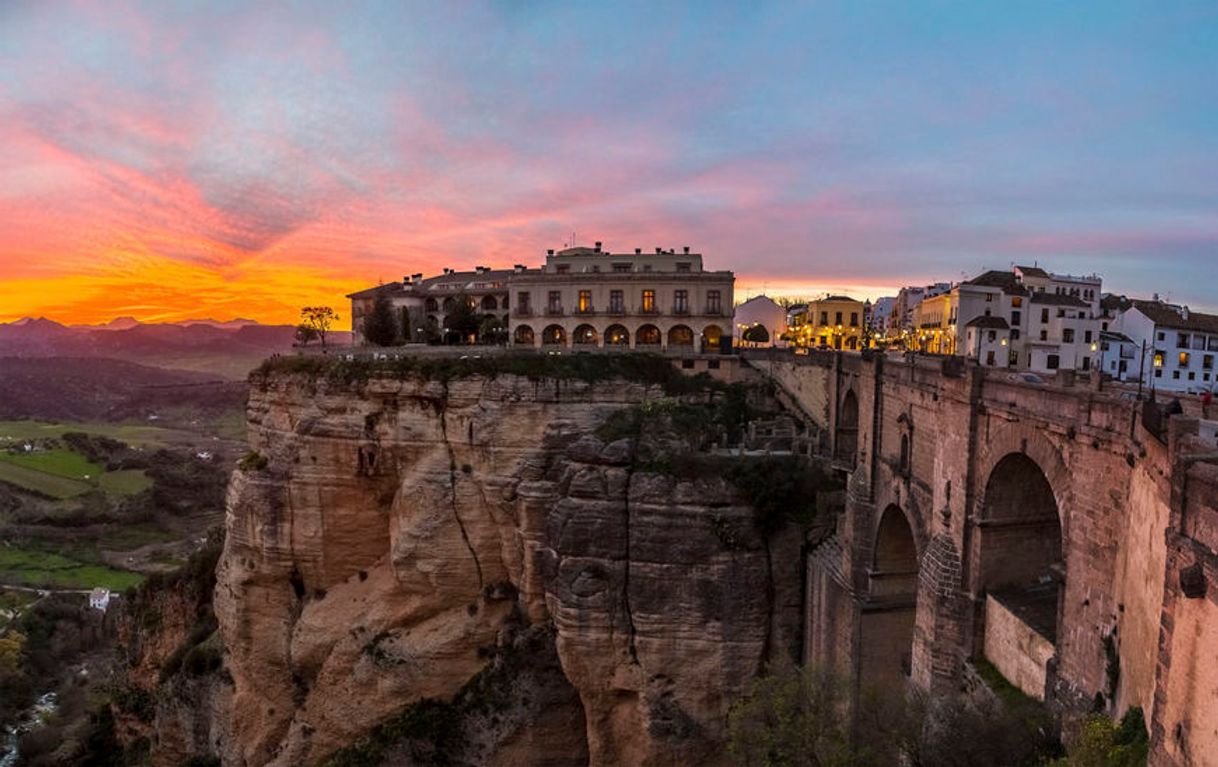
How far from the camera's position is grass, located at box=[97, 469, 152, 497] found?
9331 cm

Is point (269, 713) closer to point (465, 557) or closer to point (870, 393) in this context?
point (465, 557)

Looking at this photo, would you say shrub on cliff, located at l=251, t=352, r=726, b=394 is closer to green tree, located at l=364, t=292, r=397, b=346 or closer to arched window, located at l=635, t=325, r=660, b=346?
arched window, located at l=635, t=325, r=660, b=346

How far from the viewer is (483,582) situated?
33.2 metres

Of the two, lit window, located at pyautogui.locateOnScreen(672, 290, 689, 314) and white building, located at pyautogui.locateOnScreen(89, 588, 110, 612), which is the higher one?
lit window, located at pyautogui.locateOnScreen(672, 290, 689, 314)

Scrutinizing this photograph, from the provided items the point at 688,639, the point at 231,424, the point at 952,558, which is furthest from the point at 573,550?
the point at 231,424

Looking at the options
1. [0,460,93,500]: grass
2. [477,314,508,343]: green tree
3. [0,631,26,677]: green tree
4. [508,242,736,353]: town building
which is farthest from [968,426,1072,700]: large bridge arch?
[0,460,93,500]: grass

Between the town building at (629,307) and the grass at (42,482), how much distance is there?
251 ft

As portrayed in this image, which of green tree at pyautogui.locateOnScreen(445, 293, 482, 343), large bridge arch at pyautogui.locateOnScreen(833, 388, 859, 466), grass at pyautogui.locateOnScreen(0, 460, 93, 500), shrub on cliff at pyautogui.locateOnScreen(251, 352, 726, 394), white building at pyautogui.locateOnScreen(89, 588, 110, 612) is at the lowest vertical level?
white building at pyautogui.locateOnScreen(89, 588, 110, 612)

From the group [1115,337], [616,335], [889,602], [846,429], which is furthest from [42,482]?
[1115,337]

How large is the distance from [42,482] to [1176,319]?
11828 centimetres

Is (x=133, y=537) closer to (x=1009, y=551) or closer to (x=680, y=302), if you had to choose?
(x=680, y=302)

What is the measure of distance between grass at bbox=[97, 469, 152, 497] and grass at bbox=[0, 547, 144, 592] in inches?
632

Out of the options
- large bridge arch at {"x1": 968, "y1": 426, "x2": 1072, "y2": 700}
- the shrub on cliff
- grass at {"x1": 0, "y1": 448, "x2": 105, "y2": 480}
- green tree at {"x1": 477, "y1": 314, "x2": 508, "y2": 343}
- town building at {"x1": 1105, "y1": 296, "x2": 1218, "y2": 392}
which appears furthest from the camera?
grass at {"x1": 0, "y1": 448, "x2": 105, "y2": 480}

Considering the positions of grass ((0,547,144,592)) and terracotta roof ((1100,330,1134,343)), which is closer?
terracotta roof ((1100,330,1134,343))
